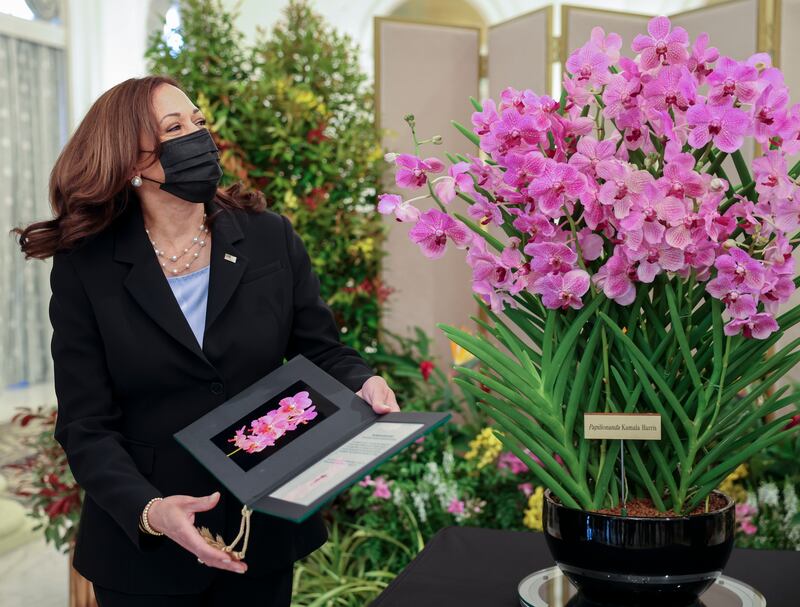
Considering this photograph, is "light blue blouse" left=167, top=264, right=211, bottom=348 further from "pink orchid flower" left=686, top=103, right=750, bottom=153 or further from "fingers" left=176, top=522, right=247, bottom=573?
"pink orchid flower" left=686, top=103, right=750, bottom=153

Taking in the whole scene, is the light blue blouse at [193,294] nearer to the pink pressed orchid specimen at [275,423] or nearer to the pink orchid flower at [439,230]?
the pink pressed orchid specimen at [275,423]

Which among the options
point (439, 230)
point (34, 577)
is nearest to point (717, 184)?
point (439, 230)

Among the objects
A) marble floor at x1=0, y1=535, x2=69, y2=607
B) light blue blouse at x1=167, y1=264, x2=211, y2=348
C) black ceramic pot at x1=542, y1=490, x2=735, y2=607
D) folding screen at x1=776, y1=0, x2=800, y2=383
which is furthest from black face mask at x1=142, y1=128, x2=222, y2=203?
marble floor at x1=0, y1=535, x2=69, y2=607

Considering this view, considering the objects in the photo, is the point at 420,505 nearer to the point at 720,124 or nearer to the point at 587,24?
the point at 587,24

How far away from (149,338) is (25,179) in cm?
376

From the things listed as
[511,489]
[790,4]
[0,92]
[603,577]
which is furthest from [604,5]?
[603,577]

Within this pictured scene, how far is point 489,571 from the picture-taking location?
125 centimetres

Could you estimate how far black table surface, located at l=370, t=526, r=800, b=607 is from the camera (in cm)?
114

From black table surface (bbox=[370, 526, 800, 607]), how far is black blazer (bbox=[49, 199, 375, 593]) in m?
0.30

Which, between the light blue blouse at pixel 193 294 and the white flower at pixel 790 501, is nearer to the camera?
the light blue blouse at pixel 193 294

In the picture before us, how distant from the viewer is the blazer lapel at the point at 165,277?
1418 millimetres

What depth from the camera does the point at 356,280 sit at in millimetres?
3428

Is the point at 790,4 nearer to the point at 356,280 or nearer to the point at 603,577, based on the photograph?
the point at 356,280

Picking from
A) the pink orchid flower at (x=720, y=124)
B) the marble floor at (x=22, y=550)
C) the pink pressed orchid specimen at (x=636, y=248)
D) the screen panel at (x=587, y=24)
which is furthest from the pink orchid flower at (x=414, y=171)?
the marble floor at (x=22, y=550)
